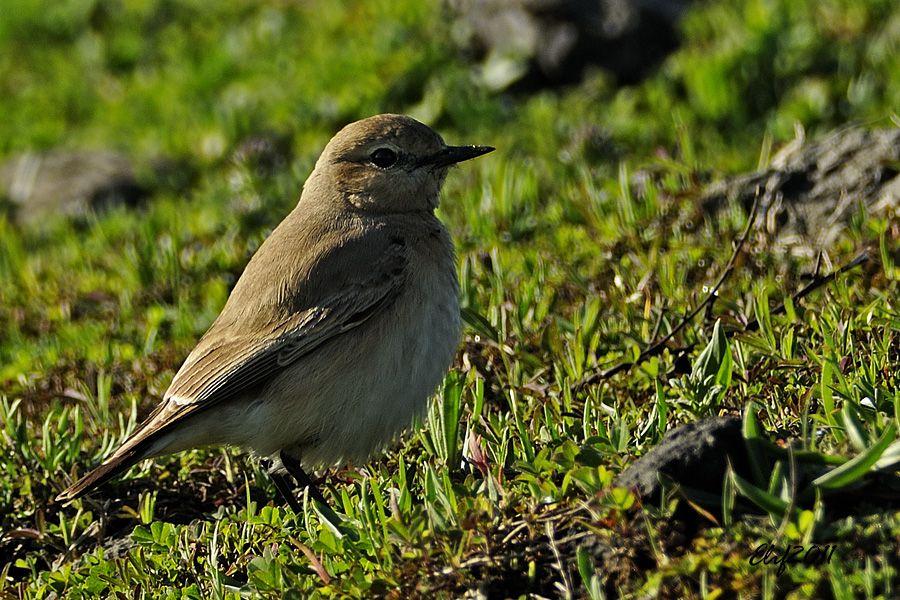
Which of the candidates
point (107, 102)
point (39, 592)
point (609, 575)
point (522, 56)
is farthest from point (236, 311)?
point (107, 102)

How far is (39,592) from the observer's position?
4.95 meters

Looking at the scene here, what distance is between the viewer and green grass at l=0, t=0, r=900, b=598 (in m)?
4.01

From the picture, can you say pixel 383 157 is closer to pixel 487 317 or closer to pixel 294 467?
pixel 487 317

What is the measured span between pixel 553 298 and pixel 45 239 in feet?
16.1

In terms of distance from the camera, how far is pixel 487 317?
20.8 ft

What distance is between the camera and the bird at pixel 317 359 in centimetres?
527

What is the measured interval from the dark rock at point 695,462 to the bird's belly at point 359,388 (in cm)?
148

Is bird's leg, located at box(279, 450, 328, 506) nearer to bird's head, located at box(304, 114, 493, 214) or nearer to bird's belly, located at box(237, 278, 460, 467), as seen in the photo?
bird's belly, located at box(237, 278, 460, 467)

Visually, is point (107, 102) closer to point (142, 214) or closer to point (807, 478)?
point (142, 214)

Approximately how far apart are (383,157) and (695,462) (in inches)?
112

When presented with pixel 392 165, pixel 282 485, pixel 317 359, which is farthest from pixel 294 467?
pixel 392 165

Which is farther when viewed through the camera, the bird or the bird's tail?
the bird
